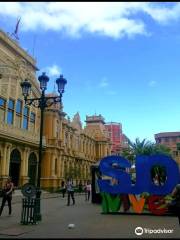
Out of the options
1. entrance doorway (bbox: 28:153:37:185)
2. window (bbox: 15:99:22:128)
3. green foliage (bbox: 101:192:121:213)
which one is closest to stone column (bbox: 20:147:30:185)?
entrance doorway (bbox: 28:153:37:185)

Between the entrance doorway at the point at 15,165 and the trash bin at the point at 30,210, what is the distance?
81.9ft

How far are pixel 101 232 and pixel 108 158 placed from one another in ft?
23.5

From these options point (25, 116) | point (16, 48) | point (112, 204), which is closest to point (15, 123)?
point (25, 116)

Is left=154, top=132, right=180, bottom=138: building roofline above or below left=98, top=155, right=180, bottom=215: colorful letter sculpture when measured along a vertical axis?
above

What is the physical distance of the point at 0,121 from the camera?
111 ft

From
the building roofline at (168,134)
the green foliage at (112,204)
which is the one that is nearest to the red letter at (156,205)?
the green foliage at (112,204)

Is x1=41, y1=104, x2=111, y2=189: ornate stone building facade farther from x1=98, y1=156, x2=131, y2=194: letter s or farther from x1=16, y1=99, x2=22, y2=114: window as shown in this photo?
x1=98, y1=156, x2=131, y2=194: letter s

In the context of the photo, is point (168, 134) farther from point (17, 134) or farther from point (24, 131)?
point (17, 134)

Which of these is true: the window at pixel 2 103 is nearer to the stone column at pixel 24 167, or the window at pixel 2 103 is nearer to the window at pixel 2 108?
the window at pixel 2 108

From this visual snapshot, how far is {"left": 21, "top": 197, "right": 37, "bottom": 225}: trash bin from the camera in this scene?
12531 millimetres

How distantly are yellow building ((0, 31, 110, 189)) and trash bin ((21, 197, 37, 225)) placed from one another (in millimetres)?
21784

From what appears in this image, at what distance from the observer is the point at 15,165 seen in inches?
1517

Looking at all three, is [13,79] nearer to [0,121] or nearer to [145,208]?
[0,121]

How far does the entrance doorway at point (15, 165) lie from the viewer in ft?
122
